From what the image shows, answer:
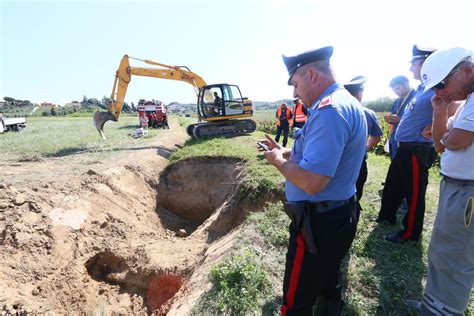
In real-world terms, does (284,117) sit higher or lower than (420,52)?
lower

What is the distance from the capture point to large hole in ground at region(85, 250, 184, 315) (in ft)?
15.3

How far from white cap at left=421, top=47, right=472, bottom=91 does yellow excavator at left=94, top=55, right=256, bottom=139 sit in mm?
10705

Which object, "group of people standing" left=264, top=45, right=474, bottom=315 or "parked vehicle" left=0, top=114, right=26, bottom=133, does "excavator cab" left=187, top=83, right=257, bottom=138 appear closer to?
"group of people standing" left=264, top=45, right=474, bottom=315

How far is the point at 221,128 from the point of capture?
12.9m

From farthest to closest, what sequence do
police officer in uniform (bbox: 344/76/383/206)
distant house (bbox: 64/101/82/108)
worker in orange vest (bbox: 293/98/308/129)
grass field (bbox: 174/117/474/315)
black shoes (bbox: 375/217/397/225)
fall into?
distant house (bbox: 64/101/82/108) < worker in orange vest (bbox: 293/98/308/129) < black shoes (bbox: 375/217/397/225) < police officer in uniform (bbox: 344/76/383/206) < grass field (bbox: 174/117/474/315)

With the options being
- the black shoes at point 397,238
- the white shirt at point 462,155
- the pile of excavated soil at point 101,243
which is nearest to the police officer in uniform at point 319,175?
the white shirt at point 462,155

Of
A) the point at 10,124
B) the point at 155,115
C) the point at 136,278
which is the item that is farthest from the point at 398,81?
the point at 10,124

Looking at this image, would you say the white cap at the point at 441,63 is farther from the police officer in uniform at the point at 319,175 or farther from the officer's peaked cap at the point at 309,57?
the officer's peaked cap at the point at 309,57

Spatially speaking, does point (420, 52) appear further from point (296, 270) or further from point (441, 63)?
point (296, 270)

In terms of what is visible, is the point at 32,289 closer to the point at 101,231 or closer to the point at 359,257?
the point at 101,231

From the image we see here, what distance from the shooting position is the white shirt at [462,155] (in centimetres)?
194

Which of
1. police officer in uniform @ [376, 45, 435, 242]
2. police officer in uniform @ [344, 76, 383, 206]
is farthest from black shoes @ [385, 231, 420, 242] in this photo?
police officer in uniform @ [344, 76, 383, 206]

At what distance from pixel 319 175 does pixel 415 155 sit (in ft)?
7.62

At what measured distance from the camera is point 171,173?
29.9 ft
